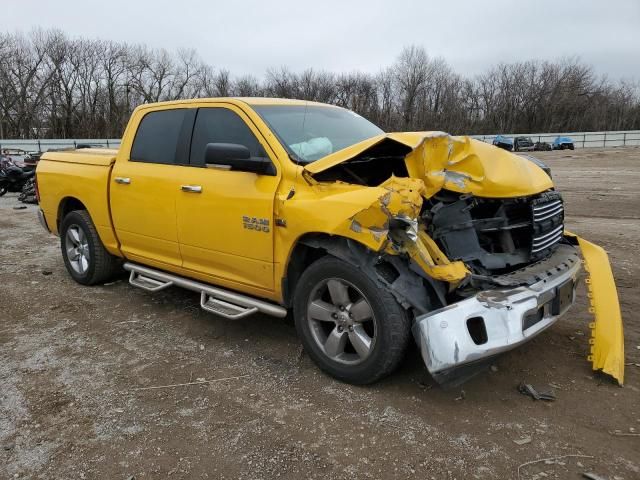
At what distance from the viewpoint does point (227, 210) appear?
147 inches

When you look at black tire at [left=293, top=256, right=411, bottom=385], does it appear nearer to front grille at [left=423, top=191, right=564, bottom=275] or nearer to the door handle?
front grille at [left=423, top=191, right=564, bottom=275]

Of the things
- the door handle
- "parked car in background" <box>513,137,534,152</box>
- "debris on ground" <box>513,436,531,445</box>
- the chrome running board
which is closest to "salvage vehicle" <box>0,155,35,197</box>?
the chrome running board

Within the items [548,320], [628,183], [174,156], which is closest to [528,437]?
[548,320]

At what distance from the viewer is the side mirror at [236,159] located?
3.39m

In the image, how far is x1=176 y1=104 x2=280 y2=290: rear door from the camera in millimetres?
3551

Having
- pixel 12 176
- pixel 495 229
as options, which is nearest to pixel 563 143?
pixel 12 176

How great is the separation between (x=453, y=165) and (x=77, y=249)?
4423mm

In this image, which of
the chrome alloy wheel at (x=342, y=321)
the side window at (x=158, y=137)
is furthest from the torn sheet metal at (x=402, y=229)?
the side window at (x=158, y=137)

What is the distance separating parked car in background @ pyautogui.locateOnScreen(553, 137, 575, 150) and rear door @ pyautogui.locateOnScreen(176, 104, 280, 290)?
1921 inches

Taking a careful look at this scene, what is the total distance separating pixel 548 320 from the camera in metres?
3.05

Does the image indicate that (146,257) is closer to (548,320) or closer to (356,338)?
(356,338)

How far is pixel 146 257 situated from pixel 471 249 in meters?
3.00

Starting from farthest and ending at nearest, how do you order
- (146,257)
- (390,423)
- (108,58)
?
(108,58), (146,257), (390,423)

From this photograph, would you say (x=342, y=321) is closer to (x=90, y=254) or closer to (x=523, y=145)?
(x=90, y=254)
